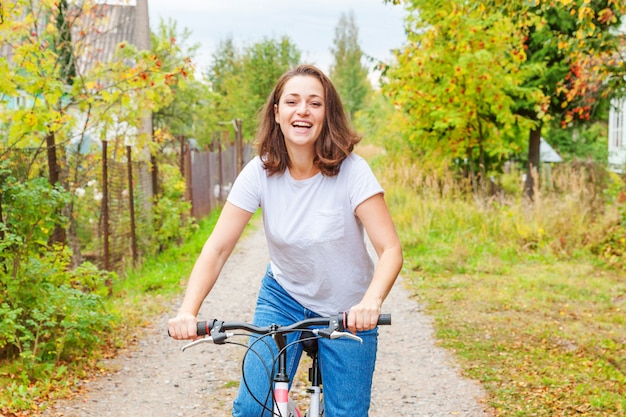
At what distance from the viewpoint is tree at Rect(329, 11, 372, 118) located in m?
81.2

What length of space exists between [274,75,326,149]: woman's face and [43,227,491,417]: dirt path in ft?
9.34

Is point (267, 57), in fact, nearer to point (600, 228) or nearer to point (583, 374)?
point (600, 228)

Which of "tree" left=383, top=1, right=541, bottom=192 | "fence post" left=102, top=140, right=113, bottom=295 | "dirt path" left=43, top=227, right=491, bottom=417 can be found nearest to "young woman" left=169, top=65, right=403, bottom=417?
"dirt path" left=43, top=227, right=491, bottom=417

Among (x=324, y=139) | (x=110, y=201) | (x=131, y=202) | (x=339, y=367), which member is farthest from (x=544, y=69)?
(x=339, y=367)

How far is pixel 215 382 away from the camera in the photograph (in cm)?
617

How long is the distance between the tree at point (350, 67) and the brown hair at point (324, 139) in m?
72.6

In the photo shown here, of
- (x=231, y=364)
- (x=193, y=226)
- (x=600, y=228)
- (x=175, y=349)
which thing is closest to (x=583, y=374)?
(x=231, y=364)

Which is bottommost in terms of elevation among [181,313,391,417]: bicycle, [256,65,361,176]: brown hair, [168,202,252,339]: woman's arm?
[181,313,391,417]: bicycle

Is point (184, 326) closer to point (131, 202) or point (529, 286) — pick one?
point (529, 286)

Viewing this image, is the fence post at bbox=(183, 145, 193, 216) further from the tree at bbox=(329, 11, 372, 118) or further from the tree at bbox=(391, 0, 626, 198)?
the tree at bbox=(329, 11, 372, 118)

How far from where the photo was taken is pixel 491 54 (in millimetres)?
15648

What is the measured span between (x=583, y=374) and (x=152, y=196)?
23.4 ft

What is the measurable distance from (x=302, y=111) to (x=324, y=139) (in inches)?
6.0

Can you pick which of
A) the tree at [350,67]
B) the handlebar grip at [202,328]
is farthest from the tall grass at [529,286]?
the tree at [350,67]
